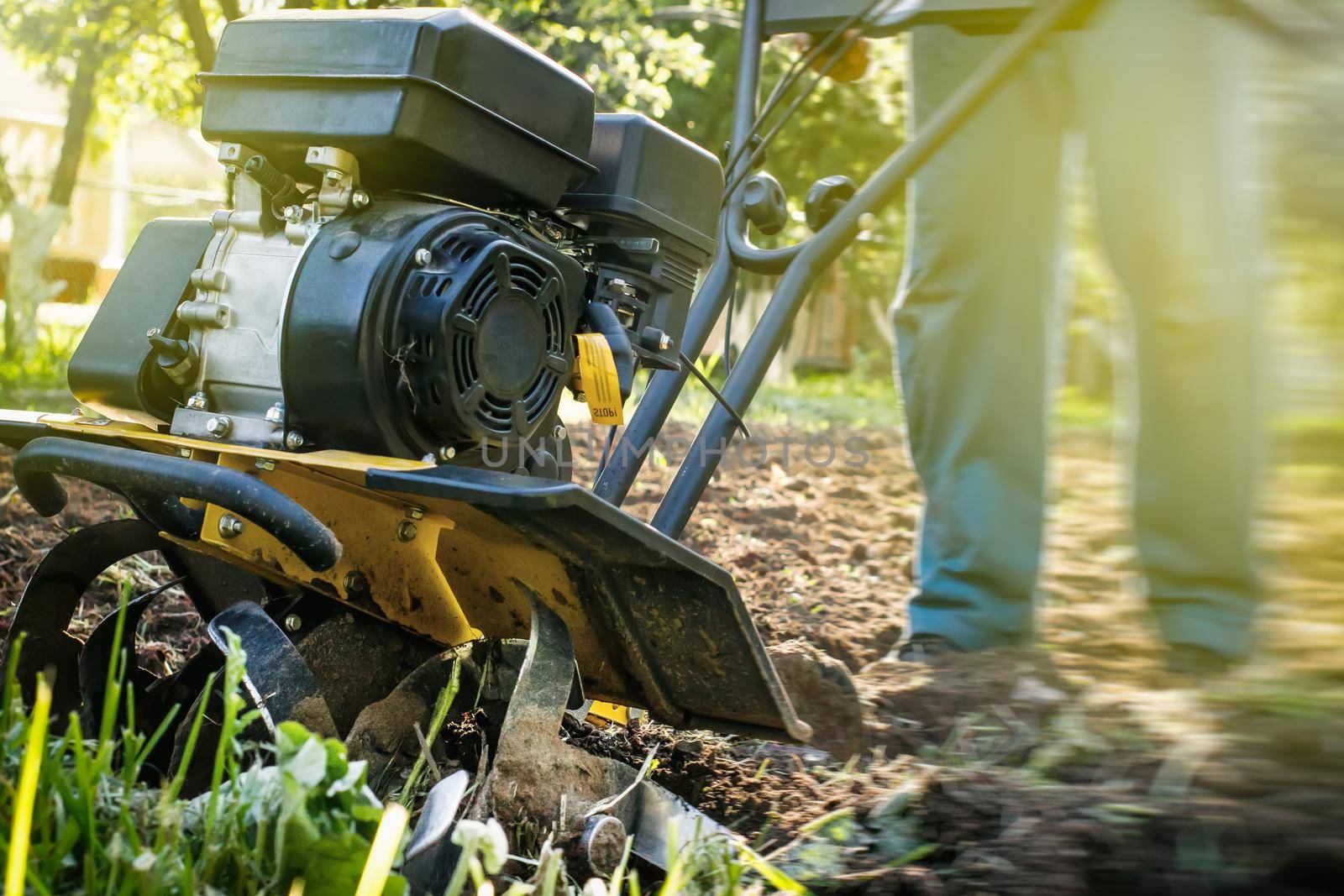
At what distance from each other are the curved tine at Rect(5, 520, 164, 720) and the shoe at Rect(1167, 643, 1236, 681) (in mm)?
1374

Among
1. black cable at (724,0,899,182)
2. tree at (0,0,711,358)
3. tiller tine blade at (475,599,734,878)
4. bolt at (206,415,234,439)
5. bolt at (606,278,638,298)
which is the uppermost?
tree at (0,0,711,358)

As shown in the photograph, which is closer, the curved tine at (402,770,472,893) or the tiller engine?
the curved tine at (402,770,472,893)

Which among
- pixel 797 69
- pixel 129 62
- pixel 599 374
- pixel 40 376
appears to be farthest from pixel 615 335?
pixel 129 62

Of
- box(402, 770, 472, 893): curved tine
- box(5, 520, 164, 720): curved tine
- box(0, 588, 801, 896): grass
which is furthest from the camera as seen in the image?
box(5, 520, 164, 720): curved tine

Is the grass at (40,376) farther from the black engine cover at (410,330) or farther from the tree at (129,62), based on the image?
the black engine cover at (410,330)

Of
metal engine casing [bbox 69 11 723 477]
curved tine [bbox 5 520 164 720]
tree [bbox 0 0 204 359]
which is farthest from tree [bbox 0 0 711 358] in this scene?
curved tine [bbox 5 520 164 720]

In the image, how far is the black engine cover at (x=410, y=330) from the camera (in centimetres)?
144

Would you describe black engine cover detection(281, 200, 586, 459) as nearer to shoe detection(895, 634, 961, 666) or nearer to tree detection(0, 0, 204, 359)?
shoe detection(895, 634, 961, 666)

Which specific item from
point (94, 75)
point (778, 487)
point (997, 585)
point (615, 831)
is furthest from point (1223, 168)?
point (94, 75)

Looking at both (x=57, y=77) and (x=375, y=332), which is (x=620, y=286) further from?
(x=57, y=77)

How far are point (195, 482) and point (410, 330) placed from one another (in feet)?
0.98

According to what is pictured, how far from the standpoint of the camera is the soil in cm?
108

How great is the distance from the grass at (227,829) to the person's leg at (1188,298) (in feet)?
3.80

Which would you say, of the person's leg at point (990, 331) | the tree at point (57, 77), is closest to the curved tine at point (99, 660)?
the person's leg at point (990, 331)
